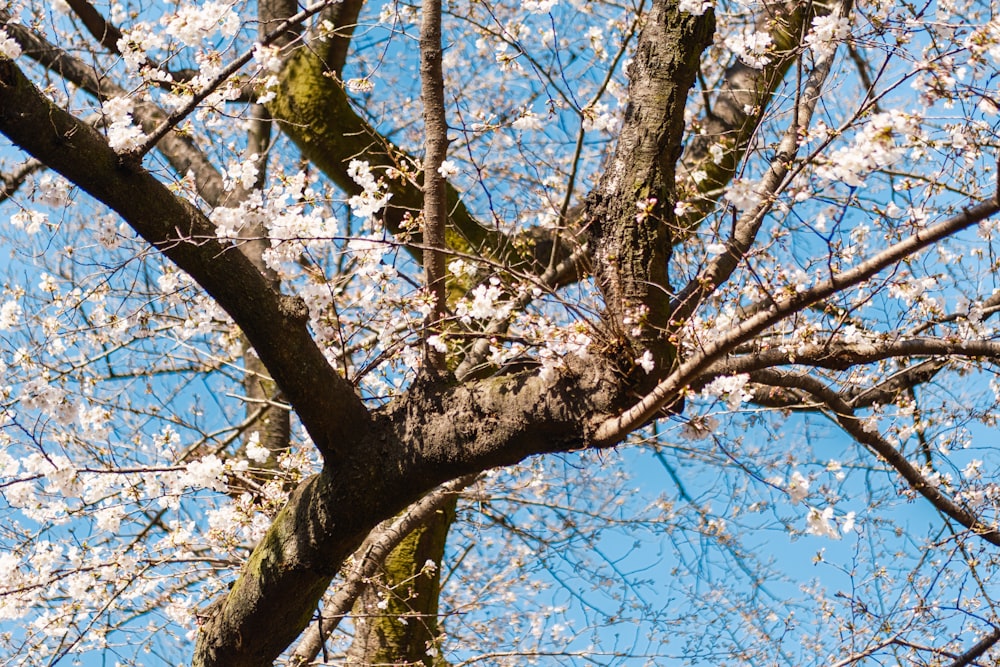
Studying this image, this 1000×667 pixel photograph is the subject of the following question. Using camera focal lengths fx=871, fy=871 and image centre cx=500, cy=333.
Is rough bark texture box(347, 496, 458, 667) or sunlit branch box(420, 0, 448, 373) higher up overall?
sunlit branch box(420, 0, 448, 373)

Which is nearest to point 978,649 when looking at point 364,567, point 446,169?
point 364,567

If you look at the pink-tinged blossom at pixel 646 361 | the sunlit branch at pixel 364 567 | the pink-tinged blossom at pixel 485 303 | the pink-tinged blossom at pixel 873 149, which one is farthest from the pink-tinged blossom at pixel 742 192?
the sunlit branch at pixel 364 567

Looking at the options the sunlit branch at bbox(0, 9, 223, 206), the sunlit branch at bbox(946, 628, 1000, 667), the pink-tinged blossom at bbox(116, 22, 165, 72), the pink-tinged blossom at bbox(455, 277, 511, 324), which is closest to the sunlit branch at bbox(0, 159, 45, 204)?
the sunlit branch at bbox(0, 9, 223, 206)

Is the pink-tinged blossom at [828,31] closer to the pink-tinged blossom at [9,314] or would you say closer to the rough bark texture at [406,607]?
the rough bark texture at [406,607]

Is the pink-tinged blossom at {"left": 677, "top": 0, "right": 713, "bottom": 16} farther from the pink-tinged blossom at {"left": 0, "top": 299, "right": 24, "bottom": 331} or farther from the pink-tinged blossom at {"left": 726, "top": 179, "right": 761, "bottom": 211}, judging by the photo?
the pink-tinged blossom at {"left": 0, "top": 299, "right": 24, "bottom": 331}

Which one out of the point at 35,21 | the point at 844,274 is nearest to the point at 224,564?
the point at 35,21

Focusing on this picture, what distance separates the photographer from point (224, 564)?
3.57m

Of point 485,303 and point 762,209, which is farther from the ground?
point 762,209

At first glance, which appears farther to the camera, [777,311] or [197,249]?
[197,249]

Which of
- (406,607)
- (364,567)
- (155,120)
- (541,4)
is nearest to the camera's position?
(541,4)

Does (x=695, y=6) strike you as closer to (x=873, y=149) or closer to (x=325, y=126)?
(x=873, y=149)

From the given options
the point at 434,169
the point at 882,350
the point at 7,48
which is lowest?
the point at 882,350

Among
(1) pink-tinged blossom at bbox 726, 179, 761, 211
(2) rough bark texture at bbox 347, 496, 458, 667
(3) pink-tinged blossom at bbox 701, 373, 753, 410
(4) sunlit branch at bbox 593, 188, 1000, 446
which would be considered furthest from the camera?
(2) rough bark texture at bbox 347, 496, 458, 667

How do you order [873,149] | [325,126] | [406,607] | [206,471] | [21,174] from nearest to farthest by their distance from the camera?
[873,149] < [206,471] < [406,607] < [325,126] < [21,174]
